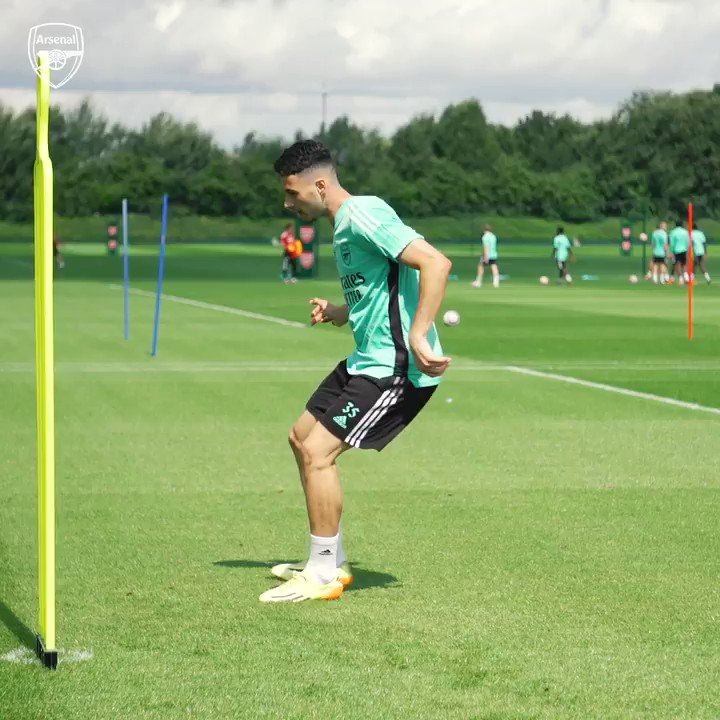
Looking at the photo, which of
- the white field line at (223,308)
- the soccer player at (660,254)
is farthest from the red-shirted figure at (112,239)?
the white field line at (223,308)

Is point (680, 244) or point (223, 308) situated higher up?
point (680, 244)

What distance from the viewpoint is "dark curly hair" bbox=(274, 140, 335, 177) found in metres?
7.23

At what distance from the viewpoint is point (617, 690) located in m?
5.71

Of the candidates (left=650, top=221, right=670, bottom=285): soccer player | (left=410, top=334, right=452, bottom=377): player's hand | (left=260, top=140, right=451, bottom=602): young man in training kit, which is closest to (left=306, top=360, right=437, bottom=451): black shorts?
(left=260, top=140, right=451, bottom=602): young man in training kit

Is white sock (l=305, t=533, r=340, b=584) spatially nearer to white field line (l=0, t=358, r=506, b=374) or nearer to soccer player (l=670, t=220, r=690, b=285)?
white field line (l=0, t=358, r=506, b=374)

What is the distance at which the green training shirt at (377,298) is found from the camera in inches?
282

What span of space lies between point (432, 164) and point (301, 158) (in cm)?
11676

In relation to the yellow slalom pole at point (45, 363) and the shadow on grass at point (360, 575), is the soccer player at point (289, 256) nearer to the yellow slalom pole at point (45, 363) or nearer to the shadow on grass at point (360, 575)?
the shadow on grass at point (360, 575)

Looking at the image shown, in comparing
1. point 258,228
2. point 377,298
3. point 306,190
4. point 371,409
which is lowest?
point 258,228

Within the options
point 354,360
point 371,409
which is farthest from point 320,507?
point 354,360

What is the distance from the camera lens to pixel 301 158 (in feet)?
23.7

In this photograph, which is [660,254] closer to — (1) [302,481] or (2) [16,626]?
(1) [302,481]

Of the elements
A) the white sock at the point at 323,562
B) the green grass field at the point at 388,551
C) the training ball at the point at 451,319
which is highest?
the training ball at the point at 451,319

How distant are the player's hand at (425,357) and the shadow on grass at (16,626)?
192 centimetres
